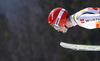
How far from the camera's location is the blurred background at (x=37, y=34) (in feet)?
23.0

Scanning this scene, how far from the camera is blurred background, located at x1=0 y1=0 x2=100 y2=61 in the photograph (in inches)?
276

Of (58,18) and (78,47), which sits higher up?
(58,18)

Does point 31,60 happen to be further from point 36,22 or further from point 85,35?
point 85,35

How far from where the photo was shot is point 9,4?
9.12 meters

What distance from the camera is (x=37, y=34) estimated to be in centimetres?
852

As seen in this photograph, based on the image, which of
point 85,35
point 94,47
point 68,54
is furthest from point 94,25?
point 68,54

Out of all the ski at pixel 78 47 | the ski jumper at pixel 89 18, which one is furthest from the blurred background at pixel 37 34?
the ski jumper at pixel 89 18

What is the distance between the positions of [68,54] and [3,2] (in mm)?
3791

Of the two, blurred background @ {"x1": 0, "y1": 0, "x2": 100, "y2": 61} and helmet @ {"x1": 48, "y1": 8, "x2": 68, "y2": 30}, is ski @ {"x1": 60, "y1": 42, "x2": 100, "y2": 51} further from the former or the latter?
blurred background @ {"x1": 0, "y1": 0, "x2": 100, "y2": 61}

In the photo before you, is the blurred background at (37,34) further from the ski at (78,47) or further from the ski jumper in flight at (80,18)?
the ski jumper in flight at (80,18)

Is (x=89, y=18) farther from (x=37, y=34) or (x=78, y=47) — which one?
(x=37, y=34)

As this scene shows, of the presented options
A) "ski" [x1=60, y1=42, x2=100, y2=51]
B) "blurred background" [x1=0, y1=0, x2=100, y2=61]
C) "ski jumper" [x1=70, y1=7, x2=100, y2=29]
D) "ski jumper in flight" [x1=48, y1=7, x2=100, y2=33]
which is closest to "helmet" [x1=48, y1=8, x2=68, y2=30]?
"ski jumper in flight" [x1=48, y1=7, x2=100, y2=33]

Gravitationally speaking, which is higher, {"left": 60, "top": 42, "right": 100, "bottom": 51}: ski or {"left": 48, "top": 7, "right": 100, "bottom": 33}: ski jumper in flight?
{"left": 48, "top": 7, "right": 100, "bottom": 33}: ski jumper in flight

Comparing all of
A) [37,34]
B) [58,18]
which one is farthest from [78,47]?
[37,34]
